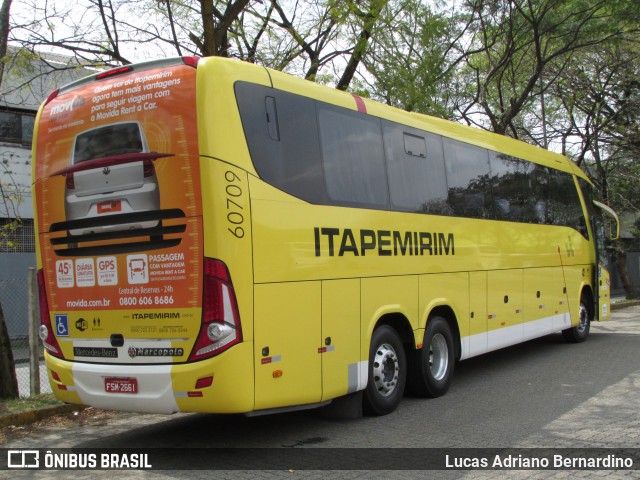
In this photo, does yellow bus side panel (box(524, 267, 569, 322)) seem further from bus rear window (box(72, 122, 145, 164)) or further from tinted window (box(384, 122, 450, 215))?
bus rear window (box(72, 122, 145, 164))

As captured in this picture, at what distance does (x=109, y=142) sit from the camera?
6.25 m

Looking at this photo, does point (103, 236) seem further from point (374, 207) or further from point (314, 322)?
point (374, 207)

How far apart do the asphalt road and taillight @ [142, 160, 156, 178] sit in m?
2.61

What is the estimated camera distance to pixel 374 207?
7.56 metres

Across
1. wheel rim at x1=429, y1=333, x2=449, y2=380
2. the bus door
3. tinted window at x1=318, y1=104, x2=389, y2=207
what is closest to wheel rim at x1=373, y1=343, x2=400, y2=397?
wheel rim at x1=429, y1=333, x2=449, y2=380

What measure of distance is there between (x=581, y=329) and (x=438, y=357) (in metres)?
6.42

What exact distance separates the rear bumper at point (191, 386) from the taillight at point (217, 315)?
0.08 meters

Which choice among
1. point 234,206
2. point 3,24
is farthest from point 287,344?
point 3,24

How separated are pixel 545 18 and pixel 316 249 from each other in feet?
45.6

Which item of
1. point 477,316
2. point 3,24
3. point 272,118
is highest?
point 3,24

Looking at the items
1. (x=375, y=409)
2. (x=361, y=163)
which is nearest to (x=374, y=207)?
(x=361, y=163)

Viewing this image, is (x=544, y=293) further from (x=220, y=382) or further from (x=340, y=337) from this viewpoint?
(x=220, y=382)

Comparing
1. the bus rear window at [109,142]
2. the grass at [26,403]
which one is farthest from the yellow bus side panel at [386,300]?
the grass at [26,403]

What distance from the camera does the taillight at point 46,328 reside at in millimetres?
6632
